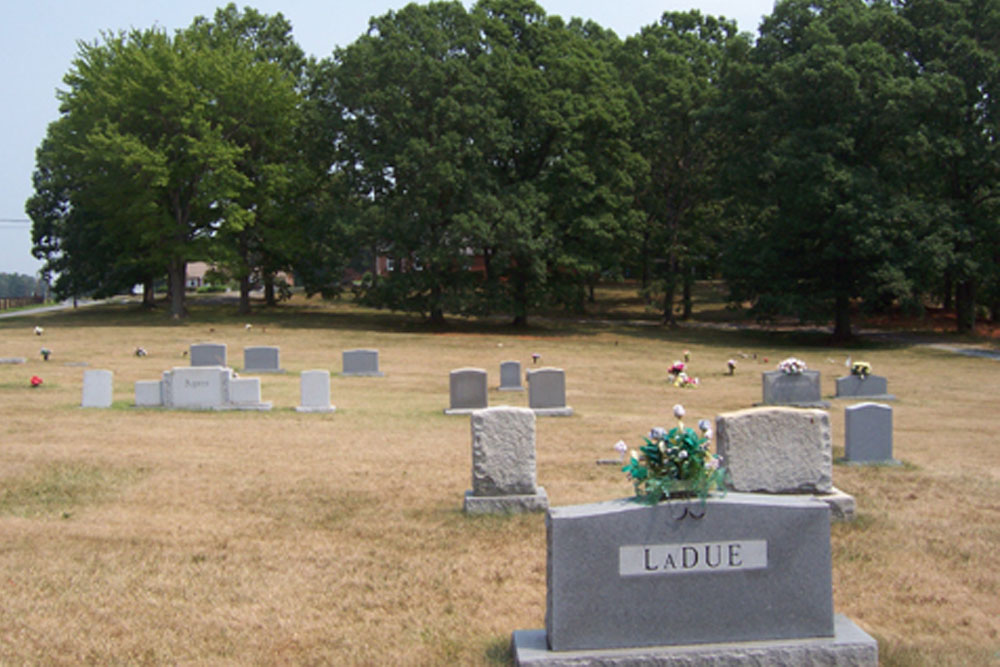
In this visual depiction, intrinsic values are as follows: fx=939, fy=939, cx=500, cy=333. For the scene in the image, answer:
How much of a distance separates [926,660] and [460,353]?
1096 inches

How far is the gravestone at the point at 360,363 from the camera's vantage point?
2455cm

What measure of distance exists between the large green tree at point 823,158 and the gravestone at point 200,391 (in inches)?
1063

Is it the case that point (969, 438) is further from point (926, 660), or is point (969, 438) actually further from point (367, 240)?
point (367, 240)

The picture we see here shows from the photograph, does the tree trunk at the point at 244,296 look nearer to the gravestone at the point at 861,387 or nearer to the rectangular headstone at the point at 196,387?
the rectangular headstone at the point at 196,387

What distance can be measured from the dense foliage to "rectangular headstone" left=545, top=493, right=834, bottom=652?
3341 cm

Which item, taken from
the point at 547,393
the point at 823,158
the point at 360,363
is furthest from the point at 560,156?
the point at 547,393

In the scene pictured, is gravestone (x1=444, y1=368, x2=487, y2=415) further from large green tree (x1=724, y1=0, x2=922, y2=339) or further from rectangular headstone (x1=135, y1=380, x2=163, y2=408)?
large green tree (x1=724, y1=0, x2=922, y2=339)

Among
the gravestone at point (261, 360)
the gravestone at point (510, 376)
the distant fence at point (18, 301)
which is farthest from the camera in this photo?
the distant fence at point (18, 301)

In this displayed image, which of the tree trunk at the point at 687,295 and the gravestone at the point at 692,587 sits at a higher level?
the tree trunk at the point at 687,295

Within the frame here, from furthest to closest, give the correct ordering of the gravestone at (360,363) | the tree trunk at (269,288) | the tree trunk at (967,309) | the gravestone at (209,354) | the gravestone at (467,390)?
the tree trunk at (269,288)
the tree trunk at (967,309)
the gravestone at (360,363)
the gravestone at (209,354)
the gravestone at (467,390)

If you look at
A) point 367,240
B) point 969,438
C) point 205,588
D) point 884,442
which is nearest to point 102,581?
point 205,588

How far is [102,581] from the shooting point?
7078 mm

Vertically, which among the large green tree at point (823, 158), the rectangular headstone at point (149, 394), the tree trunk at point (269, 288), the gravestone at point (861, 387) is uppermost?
the large green tree at point (823, 158)

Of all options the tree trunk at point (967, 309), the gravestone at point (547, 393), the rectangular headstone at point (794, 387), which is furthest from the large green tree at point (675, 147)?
the gravestone at point (547, 393)
